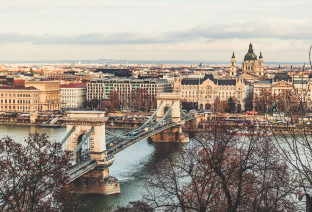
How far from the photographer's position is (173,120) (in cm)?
3130

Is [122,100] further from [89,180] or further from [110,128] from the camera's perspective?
[89,180]

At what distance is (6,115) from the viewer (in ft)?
136

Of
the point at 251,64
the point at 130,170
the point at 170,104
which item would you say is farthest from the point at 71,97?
the point at 130,170

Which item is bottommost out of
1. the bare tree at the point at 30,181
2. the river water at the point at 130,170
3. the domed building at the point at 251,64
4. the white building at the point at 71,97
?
the river water at the point at 130,170

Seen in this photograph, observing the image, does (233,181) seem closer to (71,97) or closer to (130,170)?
(130,170)

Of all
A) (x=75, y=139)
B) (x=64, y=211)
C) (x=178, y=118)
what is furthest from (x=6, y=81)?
(x=64, y=211)

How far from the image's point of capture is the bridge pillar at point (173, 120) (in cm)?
3022

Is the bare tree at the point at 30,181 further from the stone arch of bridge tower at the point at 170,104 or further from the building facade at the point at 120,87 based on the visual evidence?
the building facade at the point at 120,87

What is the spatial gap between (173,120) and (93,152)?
579 inches

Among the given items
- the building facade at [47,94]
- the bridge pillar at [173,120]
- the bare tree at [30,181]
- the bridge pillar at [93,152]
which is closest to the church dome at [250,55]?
the building facade at [47,94]

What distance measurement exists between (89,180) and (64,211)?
24.1 feet

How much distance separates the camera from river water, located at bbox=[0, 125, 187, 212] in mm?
15586

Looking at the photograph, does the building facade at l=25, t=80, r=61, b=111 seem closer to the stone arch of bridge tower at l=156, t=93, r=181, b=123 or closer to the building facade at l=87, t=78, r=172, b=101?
the building facade at l=87, t=78, r=172, b=101

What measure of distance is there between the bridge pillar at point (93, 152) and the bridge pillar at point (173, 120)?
13.1 m
